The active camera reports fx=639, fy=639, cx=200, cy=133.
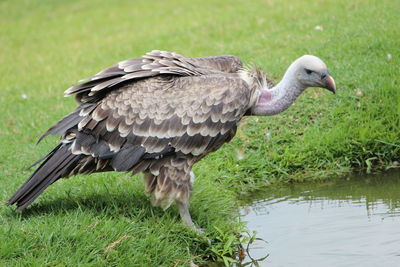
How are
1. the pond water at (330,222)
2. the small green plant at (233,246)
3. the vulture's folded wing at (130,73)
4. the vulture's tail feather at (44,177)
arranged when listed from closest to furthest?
the pond water at (330,222)
the small green plant at (233,246)
the vulture's tail feather at (44,177)
the vulture's folded wing at (130,73)

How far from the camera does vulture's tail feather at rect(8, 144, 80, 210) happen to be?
486 cm

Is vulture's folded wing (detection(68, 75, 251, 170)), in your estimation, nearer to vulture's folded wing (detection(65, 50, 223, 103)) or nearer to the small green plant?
vulture's folded wing (detection(65, 50, 223, 103))

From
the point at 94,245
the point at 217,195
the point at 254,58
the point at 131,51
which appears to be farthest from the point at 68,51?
the point at 94,245

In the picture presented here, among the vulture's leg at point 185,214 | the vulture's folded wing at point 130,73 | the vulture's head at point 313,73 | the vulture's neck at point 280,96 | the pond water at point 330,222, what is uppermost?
the vulture's folded wing at point 130,73

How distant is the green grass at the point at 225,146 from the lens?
15.0ft

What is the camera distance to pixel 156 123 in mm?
4875

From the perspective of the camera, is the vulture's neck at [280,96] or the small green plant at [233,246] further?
the vulture's neck at [280,96]

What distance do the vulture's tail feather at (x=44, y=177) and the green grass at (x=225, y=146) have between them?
0.50 ft

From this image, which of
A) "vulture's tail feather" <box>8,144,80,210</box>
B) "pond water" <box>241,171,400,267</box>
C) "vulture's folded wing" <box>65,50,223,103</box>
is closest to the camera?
"pond water" <box>241,171,400,267</box>

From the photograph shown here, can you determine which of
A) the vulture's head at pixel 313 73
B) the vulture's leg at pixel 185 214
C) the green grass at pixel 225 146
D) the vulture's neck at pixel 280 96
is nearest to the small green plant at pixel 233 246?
the green grass at pixel 225 146

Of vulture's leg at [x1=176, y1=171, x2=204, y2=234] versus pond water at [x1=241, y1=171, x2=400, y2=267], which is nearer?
pond water at [x1=241, y1=171, x2=400, y2=267]

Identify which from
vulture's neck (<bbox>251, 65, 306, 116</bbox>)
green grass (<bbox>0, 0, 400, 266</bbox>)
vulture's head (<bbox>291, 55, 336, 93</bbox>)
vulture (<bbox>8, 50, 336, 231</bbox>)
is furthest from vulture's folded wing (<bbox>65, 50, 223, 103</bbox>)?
green grass (<bbox>0, 0, 400, 266</bbox>)

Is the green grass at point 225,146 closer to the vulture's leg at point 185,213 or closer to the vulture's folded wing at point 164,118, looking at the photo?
the vulture's leg at point 185,213

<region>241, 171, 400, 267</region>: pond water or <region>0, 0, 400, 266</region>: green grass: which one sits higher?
<region>0, 0, 400, 266</region>: green grass
